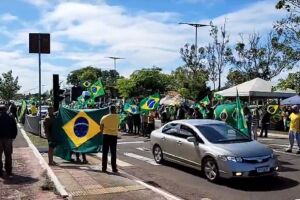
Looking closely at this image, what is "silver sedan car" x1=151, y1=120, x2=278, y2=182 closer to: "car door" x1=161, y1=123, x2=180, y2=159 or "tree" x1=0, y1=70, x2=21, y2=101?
"car door" x1=161, y1=123, x2=180, y2=159

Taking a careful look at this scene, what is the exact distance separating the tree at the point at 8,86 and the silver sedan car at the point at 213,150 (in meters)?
75.8

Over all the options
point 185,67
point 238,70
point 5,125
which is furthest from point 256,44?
point 5,125

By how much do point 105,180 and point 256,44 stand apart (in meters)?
46.5

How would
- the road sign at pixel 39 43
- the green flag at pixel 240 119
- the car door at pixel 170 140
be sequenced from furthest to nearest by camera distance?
the road sign at pixel 39 43, the green flag at pixel 240 119, the car door at pixel 170 140

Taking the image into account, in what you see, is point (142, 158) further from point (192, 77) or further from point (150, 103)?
point (192, 77)

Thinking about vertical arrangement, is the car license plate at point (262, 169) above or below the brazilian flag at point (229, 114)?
below

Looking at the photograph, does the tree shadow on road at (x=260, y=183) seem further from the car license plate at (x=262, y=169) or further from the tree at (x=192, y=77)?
the tree at (x=192, y=77)

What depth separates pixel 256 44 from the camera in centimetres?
5541

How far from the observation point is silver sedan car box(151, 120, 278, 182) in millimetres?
11383

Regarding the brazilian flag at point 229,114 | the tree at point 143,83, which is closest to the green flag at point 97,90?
the brazilian flag at point 229,114

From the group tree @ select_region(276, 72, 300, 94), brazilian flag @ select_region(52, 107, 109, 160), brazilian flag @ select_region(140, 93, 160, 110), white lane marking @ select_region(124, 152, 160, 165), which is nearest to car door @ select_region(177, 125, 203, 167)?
white lane marking @ select_region(124, 152, 160, 165)

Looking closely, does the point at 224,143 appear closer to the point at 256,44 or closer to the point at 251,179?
the point at 251,179

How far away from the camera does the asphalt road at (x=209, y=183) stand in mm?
10445

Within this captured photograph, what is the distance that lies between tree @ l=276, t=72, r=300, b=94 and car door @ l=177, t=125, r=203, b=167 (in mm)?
19127
